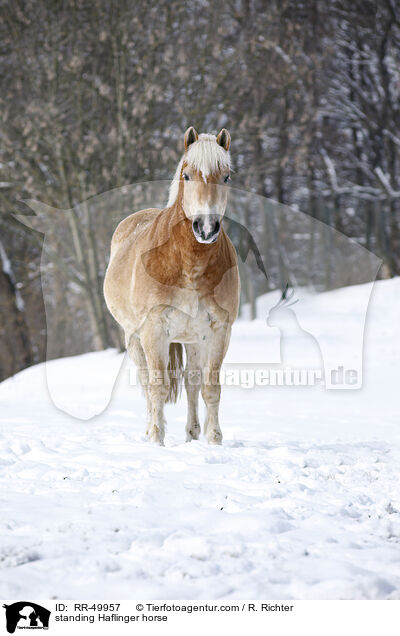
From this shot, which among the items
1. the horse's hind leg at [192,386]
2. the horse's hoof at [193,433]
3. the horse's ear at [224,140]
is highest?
the horse's ear at [224,140]

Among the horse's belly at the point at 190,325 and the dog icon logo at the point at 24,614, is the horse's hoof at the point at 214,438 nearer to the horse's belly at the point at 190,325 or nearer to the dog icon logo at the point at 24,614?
the horse's belly at the point at 190,325

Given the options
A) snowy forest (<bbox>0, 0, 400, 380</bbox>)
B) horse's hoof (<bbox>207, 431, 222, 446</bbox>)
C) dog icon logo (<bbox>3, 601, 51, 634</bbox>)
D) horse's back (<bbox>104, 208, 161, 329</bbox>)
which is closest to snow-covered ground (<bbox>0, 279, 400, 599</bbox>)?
dog icon logo (<bbox>3, 601, 51, 634</bbox>)

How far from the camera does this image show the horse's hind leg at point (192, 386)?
602 cm

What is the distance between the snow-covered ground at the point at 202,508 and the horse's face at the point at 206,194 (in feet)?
5.46

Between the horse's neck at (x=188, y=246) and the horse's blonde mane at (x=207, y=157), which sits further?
the horse's neck at (x=188, y=246)

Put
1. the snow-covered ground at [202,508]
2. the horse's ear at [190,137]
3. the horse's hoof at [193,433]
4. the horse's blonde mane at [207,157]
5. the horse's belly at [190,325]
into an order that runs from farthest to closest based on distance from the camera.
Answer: the horse's hoof at [193,433] < the horse's belly at [190,325] < the horse's ear at [190,137] < the horse's blonde mane at [207,157] < the snow-covered ground at [202,508]

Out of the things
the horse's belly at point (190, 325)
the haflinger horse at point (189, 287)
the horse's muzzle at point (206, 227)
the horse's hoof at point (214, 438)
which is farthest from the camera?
the horse's hoof at point (214, 438)

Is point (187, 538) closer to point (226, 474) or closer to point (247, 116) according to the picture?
point (226, 474)

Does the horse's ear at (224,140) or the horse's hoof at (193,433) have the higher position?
the horse's ear at (224,140)

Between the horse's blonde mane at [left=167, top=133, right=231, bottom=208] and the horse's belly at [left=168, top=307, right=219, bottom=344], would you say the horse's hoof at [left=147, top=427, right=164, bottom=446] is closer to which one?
the horse's belly at [left=168, top=307, right=219, bottom=344]

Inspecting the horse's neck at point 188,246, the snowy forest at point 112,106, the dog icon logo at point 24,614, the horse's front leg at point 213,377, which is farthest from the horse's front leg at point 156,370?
the snowy forest at point 112,106

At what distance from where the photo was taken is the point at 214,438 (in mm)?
5711

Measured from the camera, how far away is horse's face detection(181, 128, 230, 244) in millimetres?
4680

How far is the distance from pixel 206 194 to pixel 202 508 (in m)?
2.13
